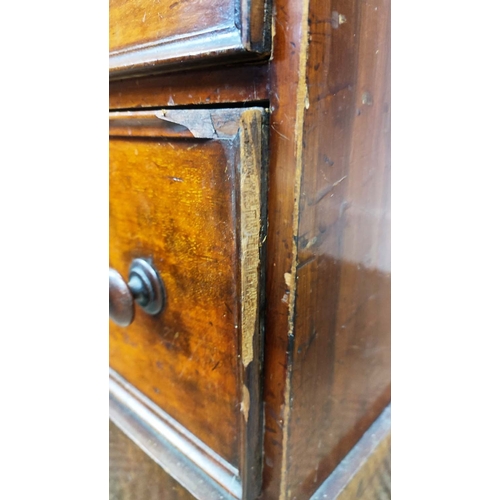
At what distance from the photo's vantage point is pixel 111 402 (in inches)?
27.9

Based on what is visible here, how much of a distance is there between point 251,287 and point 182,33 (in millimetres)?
265

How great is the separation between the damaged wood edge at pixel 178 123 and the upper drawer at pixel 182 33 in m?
0.05

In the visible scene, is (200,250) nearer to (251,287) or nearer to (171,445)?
(251,287)

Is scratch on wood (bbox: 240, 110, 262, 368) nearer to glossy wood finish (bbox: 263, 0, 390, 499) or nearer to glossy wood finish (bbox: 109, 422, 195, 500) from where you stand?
glossy wood finish (bbox: 263, 0, 390, 499)

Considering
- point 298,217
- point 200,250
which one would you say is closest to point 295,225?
point 298,217

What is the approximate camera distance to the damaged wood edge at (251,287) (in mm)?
397

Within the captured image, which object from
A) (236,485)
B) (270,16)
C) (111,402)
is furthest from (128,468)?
(270,16)

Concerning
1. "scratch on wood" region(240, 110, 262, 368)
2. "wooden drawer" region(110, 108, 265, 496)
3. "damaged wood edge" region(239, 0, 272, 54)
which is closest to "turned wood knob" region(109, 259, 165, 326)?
"wooden drawer" region(110, 108, 265, 496)

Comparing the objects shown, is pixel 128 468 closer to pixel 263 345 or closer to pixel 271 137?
pixel 263 345

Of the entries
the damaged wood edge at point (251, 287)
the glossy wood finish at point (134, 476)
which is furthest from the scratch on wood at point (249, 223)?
the glossy wood finish at point (134, 476)

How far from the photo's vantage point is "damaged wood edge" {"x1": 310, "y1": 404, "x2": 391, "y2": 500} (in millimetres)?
546

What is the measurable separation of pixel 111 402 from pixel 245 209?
1.57 ft

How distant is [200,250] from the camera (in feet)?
1.57

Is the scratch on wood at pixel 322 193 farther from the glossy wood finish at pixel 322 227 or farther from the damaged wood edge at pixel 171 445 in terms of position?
the damaged wood edge at pixel 171 445
